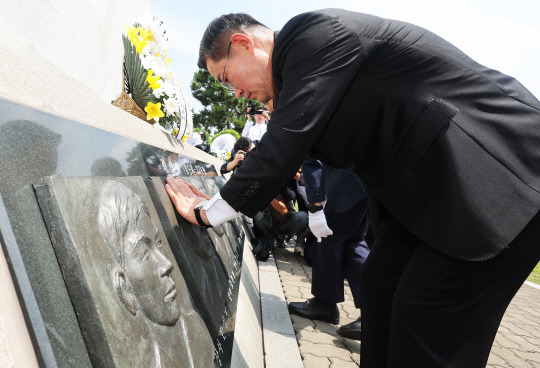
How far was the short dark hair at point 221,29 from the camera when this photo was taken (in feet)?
5.49

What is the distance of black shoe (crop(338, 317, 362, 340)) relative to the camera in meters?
A: 2.95

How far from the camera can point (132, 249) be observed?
3.67 feet

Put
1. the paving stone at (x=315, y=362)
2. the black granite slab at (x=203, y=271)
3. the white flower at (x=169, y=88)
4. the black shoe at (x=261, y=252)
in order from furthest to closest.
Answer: the black shoe at (x=261, y=252) → the white flower at (x=169, y=88) → the paving stone at (x=315, y=362) → the black granite slab at (x=203, y=271)

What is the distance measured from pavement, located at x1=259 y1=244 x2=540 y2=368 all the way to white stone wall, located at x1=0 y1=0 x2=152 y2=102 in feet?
A: 6.56

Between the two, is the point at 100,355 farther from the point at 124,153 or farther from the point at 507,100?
the point at 507,100

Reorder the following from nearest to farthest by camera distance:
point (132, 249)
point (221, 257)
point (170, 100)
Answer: point (132, 249)
point (221, 257)
point (170, 100)

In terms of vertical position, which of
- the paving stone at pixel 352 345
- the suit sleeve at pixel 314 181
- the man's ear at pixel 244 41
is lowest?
the paving stone at pixel 352 345

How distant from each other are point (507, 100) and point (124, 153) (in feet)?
4.44

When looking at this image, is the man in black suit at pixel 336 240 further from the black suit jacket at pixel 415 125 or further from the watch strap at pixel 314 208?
the black suit jacket at pixel 415 125

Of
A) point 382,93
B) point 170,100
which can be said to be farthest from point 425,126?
point 170,100

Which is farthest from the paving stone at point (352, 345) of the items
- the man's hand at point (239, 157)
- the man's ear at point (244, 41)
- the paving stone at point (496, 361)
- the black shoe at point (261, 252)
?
the man's hand at point (239, 157)

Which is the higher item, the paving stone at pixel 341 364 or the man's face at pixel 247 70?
the man's face at pixel 247 70

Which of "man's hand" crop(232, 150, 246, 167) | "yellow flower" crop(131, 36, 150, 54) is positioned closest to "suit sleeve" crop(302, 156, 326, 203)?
"man's hand" crop(232, 150, 246, 167)

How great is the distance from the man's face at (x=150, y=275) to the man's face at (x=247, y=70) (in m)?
0.76
